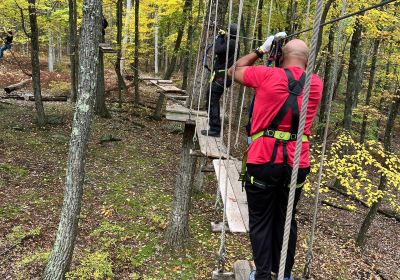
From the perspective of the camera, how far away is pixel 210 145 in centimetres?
507

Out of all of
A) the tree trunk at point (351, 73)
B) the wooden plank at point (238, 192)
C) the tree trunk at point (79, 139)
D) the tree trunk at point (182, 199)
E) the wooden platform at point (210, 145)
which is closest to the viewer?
the wooden plank at point (238, 192)

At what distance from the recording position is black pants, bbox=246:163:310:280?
2613 mm

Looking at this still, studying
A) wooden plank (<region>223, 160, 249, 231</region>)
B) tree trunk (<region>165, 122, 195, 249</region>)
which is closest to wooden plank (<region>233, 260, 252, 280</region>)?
wooden plank (<region>223, 160, 249, 231</region>)

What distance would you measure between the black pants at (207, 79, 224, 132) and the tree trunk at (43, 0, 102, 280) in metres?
1.87

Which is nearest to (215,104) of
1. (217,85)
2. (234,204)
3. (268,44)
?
(217,85)

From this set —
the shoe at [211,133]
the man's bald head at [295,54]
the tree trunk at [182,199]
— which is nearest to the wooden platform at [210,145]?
the shoe at [211,133]

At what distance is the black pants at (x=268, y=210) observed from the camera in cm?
261

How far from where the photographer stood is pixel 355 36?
1127 cm

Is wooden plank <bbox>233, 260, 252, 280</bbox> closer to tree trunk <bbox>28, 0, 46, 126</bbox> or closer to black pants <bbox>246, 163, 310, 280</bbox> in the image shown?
black pants <bbox>246, 163, 310, 280</bbox>

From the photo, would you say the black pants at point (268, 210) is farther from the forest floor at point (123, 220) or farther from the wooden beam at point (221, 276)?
the forest floor at point (123, 220)

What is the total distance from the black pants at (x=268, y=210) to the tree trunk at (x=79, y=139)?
3.60 meters

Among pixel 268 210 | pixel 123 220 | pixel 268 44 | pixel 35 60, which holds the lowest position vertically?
pixel 123 220

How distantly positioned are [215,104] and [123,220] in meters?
3.95

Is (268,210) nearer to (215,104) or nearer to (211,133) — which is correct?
(211,133)
